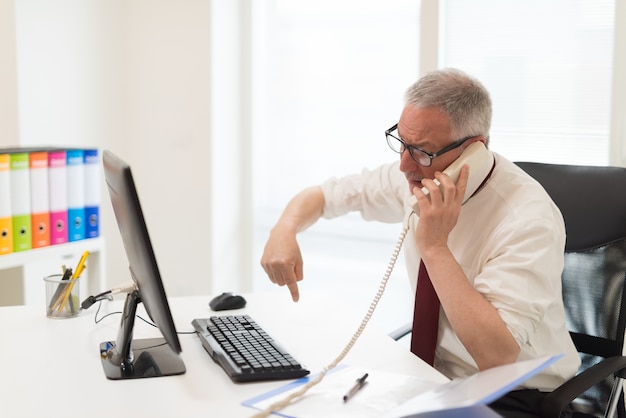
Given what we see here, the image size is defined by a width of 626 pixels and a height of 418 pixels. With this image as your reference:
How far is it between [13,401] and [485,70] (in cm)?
224

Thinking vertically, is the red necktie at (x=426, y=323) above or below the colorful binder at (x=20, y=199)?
below

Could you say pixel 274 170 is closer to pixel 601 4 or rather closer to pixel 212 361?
pixel 601 4

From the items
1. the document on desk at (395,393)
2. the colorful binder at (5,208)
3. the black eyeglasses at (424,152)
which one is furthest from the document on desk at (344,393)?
the colorful binder at (5,208)

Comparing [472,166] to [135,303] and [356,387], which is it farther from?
[135,303]

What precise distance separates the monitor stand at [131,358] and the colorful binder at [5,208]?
133cm

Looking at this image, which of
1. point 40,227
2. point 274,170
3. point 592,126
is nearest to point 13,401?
point 40,227

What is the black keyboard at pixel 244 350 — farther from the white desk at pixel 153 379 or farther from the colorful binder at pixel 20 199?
the colorful binder at pixel 20 199

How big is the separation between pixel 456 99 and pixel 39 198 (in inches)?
71.3

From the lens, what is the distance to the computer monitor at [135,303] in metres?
1.26

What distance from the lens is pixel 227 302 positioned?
1.92 meters

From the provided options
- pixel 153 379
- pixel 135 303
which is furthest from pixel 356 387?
pixel 135 303

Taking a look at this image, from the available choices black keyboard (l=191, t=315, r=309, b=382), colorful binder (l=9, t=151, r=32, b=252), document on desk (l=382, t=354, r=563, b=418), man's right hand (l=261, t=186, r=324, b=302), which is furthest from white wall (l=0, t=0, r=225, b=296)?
document on desk (l=382, t=354, r=563, b=418)

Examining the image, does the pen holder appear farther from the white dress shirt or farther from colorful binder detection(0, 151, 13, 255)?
colorful binder detection(0, 151, 13, 255)

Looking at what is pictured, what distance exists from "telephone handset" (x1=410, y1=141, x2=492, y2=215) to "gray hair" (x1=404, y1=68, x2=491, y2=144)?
0.05m
